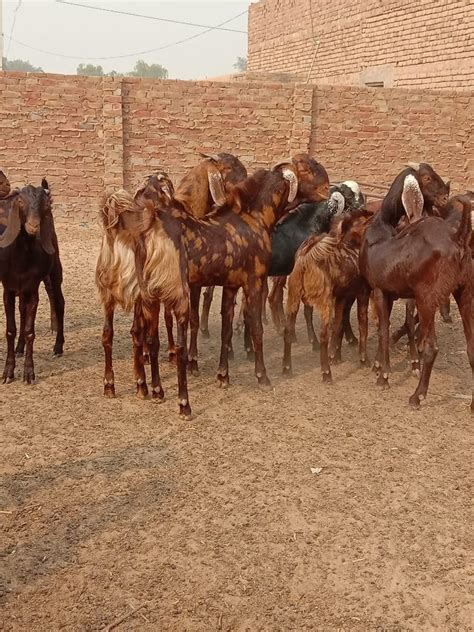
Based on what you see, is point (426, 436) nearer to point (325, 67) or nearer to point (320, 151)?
point (320, 151)

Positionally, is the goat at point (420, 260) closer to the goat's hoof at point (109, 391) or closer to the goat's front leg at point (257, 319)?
the goat's front leg at point (257, 319)

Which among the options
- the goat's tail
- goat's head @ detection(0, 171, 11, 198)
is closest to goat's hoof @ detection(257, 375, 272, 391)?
the goat's tail

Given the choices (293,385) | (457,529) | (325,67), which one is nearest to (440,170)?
(325,67)

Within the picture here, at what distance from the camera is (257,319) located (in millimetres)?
6340

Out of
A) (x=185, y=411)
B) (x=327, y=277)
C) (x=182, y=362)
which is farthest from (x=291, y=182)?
(x=185, y=411)

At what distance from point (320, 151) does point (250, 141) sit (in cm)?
174

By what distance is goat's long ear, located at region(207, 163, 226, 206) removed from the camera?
244 inches

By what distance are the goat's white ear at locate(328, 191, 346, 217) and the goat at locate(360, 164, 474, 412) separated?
3.62 feet

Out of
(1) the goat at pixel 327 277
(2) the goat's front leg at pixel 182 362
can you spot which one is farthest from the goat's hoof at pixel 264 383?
(2) the goat's front leg at pixel 182 362

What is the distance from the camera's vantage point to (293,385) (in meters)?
6.65

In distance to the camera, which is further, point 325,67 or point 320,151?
point 325,67

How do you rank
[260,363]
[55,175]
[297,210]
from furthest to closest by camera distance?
[55,175] → [297,210] → [260,363]

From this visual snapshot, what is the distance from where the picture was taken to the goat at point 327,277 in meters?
6.52

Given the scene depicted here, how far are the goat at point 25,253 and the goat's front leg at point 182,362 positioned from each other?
5.59 feet
